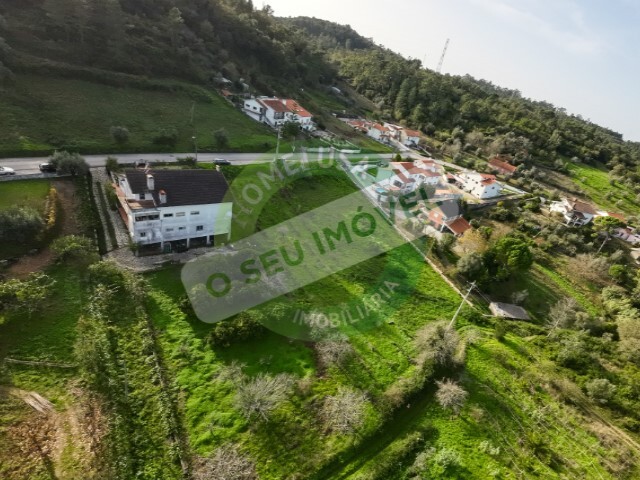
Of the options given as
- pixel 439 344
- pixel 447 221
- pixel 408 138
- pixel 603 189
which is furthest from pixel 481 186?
pixel 603 189

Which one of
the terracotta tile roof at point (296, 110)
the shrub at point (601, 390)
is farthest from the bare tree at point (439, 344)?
the terracotta tile roof at point (296, 110)

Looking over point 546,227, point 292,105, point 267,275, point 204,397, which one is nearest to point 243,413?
point 204,397

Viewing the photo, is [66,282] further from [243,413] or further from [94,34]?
[94,34]

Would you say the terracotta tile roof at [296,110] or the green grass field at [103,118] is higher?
the terracotta tile roof at [296,110]

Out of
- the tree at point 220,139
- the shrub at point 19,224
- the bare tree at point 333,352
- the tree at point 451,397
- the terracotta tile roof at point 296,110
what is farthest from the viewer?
the terracotta tile roof at point 296,110

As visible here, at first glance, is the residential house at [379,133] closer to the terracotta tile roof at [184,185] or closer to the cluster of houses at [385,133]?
the cluster of houses at [385,133]

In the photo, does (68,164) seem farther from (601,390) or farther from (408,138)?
(408,138)

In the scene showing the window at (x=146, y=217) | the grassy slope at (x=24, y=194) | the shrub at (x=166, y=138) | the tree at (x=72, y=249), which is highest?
the shrub at (x=166, y=138)
